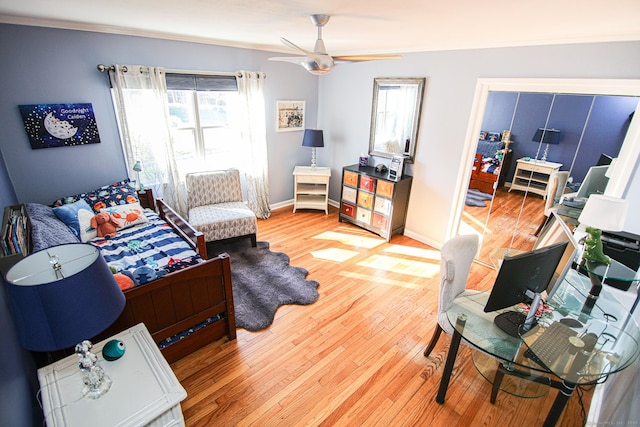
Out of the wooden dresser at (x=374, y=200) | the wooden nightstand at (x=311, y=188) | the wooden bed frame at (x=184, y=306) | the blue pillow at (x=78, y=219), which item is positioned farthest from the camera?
the wooden nightstand at (x=311, y=188)

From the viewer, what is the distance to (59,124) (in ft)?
9.95

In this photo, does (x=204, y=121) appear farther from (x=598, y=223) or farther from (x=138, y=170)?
(x=598, y=223)

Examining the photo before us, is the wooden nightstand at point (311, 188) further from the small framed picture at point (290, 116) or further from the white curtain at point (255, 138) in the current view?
the small framed picture at point (290, 116)

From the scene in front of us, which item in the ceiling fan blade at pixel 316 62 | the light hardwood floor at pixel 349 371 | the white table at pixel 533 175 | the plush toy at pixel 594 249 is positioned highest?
the ceiling fan blade at pixel 316 62

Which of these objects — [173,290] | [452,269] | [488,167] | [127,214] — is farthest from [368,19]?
[127,214]

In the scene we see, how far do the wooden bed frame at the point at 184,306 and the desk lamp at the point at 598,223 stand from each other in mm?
2575

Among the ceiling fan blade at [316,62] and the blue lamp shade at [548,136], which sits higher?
the ceiling fan blade at [316,62]

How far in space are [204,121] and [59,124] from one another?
5.06 ft

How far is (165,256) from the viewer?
267 cm

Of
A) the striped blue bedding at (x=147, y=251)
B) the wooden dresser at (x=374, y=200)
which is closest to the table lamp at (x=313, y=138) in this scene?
the wooden dresser at (x=374, y=200)

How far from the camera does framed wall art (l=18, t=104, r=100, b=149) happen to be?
9.53 feet

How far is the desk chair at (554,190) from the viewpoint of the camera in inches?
117

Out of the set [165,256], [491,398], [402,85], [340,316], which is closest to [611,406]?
[491,398]

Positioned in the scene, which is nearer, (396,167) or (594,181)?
(594,181)
